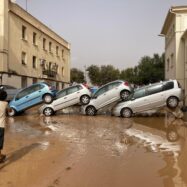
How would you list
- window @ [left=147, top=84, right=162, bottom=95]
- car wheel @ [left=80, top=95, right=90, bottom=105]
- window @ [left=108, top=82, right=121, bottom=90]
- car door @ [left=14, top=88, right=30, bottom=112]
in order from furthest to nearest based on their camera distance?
1. car door @ [left=14, top=88, right=30, bottom=112]
2. car wheel @ [left=80, top=95, right=90, bottom=105]
3. window @ [left=108, top=82, right=121, bottom=90]
4. window @ [left=147, top=84, right=162, bottom=95]

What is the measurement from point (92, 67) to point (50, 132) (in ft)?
212

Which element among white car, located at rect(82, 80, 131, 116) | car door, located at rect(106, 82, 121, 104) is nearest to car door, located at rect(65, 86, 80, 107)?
white car, located at rect(82, 80, 131, 116)

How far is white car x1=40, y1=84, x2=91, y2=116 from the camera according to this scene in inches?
771

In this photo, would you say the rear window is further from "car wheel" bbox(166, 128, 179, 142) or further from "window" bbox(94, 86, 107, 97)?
"car wheel" bbox(166, 128, 179, 142)

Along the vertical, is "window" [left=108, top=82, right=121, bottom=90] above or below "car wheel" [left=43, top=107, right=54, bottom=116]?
above

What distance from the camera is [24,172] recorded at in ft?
22.5

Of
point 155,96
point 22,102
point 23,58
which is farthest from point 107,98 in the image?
point 23,58

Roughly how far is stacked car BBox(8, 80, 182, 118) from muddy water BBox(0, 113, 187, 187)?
4999 mm

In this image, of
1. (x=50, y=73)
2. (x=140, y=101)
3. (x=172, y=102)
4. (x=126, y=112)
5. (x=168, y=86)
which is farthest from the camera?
(x=50, y=73)

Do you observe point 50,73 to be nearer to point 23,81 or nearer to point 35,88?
point 23,81

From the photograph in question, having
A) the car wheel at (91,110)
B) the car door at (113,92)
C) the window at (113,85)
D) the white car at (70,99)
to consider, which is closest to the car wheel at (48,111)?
the white car at (70,99)

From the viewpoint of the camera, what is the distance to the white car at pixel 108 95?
62.1ft

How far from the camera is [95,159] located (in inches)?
313

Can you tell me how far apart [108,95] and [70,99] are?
2.18 m
